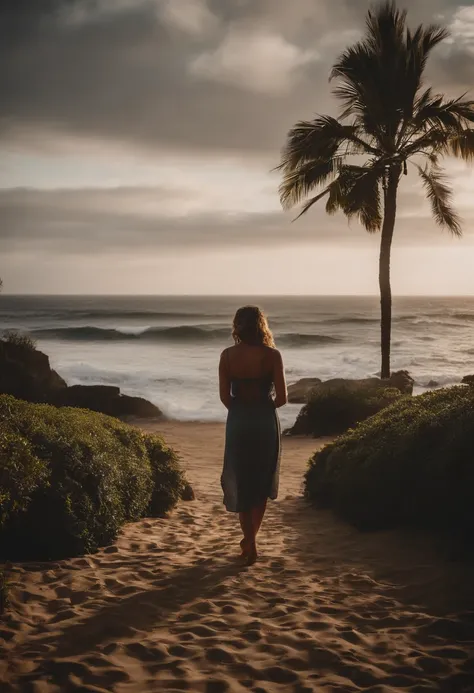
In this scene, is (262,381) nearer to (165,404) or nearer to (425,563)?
(425,563)

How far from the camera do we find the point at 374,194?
45.5 feet

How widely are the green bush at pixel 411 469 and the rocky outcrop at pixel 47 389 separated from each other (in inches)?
386

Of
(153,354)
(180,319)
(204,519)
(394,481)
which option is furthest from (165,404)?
(180,319)

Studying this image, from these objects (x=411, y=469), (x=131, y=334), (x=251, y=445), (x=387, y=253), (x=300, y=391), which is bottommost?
(x=300, y=391)

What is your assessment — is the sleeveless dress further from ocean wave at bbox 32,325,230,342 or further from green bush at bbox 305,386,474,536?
ocean wave at bbox 32,325,230,342

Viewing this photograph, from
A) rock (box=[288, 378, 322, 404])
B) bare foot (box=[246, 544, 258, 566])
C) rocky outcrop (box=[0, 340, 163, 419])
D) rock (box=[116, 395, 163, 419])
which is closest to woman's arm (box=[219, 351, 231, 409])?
bare foot (box=[246, 544, 258, 566])

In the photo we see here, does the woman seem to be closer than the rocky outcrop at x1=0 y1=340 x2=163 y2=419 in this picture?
Yes

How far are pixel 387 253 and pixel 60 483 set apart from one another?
10.7 metres

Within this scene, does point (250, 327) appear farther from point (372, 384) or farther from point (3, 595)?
point (372, 384)

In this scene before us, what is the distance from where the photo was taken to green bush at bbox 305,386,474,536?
5180 millimetres

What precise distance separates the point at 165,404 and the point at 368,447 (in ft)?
41.1

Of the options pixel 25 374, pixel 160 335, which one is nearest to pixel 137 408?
pixel 25 374

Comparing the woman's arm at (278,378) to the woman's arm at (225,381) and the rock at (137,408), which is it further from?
the rock at (137,408)

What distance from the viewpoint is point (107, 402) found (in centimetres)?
1636
